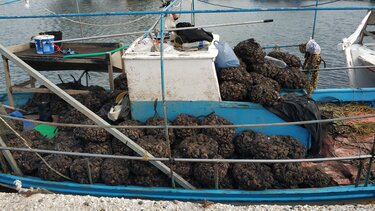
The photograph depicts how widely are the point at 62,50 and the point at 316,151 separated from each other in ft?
17.8

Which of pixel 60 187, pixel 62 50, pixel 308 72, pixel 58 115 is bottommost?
pixel 60 187

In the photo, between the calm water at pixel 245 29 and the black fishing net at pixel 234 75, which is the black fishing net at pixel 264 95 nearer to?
the black fishing net at pixel 234 75

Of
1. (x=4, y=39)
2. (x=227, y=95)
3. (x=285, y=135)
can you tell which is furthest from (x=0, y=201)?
(x=4, y=39)

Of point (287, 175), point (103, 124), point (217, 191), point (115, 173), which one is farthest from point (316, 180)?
point (103, 124)

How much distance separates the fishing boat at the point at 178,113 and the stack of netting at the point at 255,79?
0.16m

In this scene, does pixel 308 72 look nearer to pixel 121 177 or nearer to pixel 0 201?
pixel 121 177

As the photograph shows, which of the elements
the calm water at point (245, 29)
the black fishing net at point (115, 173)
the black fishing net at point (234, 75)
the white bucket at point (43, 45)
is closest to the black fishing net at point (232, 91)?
the black fishing net at point (234, 75)

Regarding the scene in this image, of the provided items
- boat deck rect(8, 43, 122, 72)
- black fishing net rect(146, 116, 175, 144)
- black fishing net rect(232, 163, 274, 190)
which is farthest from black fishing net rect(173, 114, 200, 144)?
boat deck rect(8, 43, 122, 72)

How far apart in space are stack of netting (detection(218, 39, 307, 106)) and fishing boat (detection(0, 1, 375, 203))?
0.16 meters

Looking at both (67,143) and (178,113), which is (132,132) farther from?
(67,143)

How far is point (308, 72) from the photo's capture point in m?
7.57

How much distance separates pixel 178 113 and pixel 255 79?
1.43 meters

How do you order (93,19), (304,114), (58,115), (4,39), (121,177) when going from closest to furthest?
(121,177), (304,114), (58,115), (4,39), (93,19)

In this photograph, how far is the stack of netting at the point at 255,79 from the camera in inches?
223
